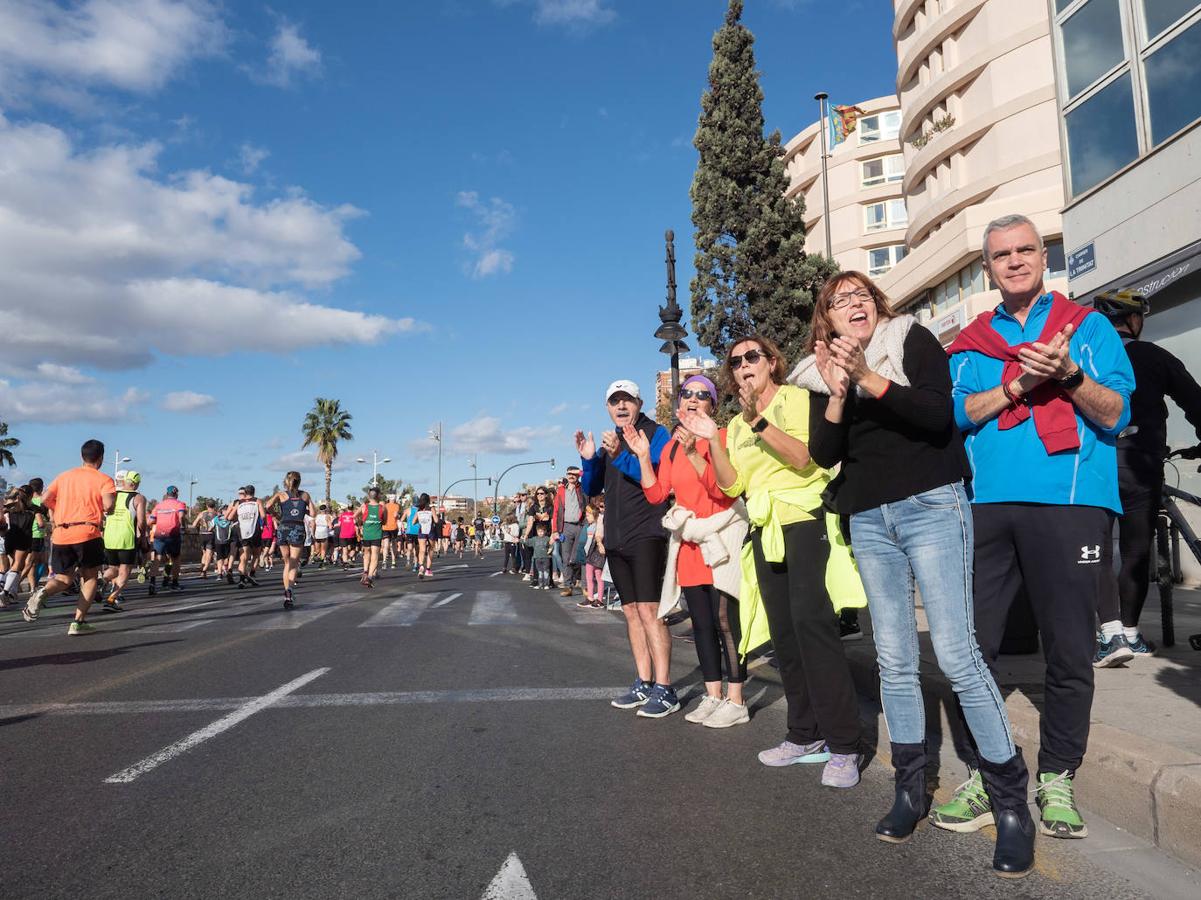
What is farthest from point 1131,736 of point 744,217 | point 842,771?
point 744,217

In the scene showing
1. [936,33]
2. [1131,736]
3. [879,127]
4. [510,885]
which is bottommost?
[510,885]

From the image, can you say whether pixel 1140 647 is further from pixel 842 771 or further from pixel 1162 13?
pixel 1162 13

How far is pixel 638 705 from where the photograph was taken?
5.23 meters

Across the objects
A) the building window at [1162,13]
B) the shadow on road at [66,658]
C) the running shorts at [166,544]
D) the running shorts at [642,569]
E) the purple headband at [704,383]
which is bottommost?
the shadow on road at [66,658]

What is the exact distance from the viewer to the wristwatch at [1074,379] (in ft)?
9.08

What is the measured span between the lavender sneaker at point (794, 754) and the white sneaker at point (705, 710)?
30.0 inches

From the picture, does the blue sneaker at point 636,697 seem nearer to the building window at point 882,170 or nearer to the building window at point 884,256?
the building window at point 884,256

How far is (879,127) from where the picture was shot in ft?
168

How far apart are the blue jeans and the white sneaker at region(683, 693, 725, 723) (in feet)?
5.77

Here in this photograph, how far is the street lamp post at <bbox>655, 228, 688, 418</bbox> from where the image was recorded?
15.1 m

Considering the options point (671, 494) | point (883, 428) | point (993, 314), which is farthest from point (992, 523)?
point (671, 494)

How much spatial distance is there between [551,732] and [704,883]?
210 cm

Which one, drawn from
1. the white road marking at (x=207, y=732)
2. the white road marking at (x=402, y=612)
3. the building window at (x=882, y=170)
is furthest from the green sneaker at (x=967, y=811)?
the building window at (x=882, y=170)

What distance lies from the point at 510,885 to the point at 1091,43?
13.9m
